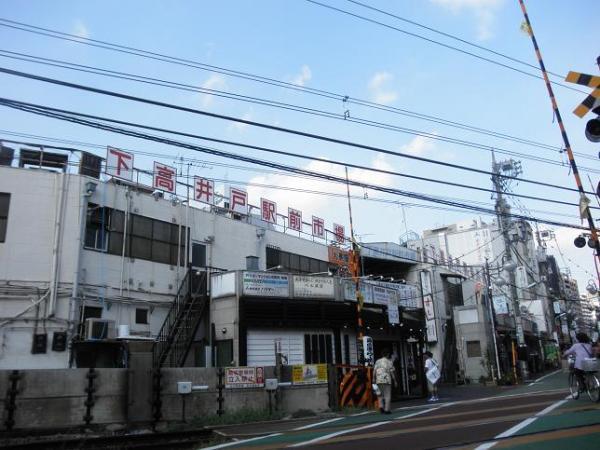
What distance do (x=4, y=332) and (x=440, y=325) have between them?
27.3 m

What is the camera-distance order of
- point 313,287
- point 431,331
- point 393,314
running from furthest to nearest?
point 431,331 < point 393,314 < point 313,287

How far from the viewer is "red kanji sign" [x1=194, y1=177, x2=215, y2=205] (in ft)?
74.9

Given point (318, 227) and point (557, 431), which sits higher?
point (318, 227)

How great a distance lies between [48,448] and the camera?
10.8 metres

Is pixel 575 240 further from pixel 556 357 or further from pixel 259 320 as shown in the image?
pixel 556 357

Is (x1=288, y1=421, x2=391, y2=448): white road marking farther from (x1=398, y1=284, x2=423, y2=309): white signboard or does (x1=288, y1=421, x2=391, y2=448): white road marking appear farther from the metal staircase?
(x1=398, y1=284, x2=423, y2=309): white signboard

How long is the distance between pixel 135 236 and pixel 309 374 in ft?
30.2

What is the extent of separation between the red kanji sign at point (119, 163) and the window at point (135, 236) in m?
1.45

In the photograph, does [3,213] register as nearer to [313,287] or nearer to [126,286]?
[126,286]

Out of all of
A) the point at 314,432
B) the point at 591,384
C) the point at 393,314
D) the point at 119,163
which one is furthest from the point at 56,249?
the point at 591,384

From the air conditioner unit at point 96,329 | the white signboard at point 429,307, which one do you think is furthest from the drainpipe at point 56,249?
the white signboard at point 429,307

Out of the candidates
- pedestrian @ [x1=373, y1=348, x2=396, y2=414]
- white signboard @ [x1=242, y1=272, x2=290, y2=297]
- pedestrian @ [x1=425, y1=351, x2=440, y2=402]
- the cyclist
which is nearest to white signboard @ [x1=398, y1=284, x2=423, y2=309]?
pedestrian @ [x1=425, y1=351, x2=440, y2=402]

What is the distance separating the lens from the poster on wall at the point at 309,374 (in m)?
17.1

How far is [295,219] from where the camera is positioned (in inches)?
1101
